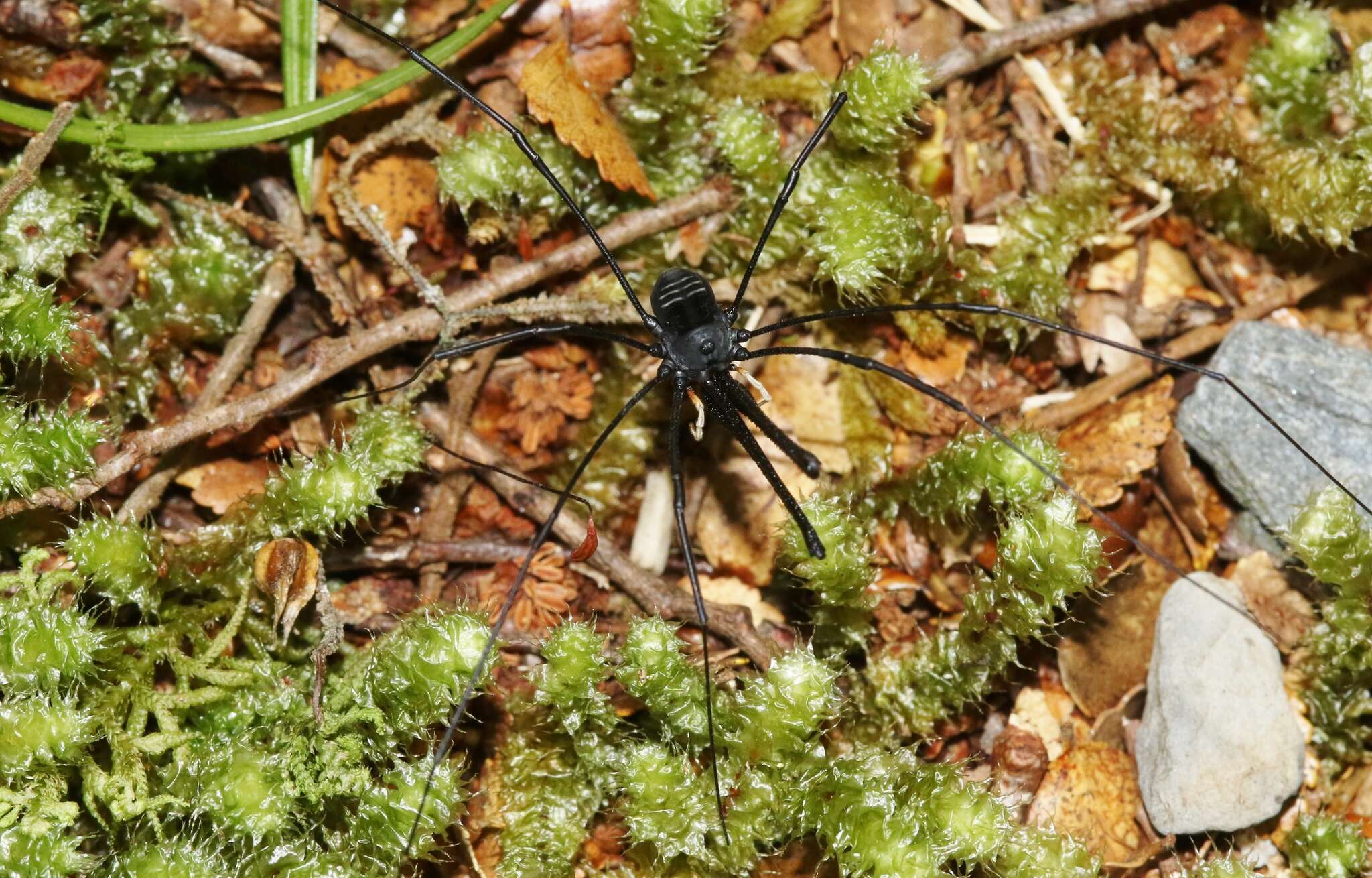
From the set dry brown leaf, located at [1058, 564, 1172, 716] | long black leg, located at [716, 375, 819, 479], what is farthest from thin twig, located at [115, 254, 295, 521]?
dry brown leaf, located at [1058, 564, 1172, 716]

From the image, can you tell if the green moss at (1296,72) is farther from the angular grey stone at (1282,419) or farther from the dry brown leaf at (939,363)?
the dry brown leaf at (939,363)

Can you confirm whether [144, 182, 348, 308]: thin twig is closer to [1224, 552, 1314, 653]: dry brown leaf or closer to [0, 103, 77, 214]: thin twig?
[0, 103, 77, 214]: thin twig

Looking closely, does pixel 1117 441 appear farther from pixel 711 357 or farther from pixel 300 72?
pixel 300 72

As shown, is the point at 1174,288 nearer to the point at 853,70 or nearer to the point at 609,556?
the point at 853,70

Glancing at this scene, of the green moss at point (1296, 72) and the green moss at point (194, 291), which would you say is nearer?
A: the green moss at point (194, 291)

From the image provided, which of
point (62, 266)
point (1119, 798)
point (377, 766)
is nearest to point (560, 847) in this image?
point (377, 766)

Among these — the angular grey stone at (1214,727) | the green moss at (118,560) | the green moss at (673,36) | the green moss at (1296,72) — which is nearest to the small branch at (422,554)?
the green moss at (118,560)
